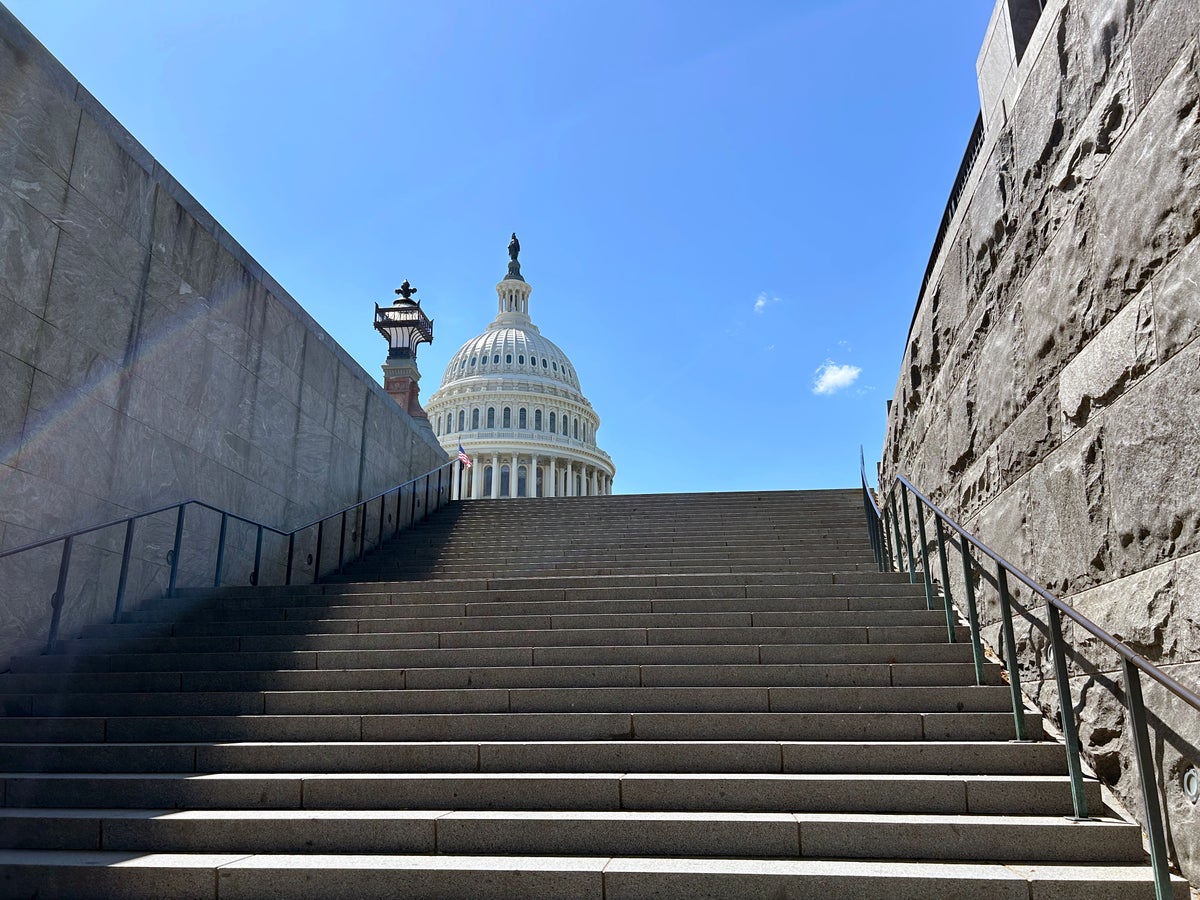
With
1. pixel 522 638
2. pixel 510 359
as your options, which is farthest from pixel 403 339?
pixel 510 359

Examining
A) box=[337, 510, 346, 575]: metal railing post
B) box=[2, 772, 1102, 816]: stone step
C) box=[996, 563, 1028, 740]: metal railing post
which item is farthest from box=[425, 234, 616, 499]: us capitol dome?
box=[996, 563, 1028, 740]: metal railing post

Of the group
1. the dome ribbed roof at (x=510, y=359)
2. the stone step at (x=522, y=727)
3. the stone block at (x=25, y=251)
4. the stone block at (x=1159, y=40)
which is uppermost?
the dome ribbed roof at (x=510, y=359)

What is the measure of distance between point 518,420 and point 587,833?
8252cm

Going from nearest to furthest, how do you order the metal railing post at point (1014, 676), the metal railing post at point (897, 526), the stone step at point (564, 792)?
the stone step at point (564, 792), the metal railing post at point (1014, 676), the metal railing post at point (897, 526)

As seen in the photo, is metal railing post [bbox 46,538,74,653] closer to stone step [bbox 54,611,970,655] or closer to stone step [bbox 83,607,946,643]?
stone step [bbox 54,611,970,655]

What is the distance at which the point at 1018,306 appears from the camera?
5.67m

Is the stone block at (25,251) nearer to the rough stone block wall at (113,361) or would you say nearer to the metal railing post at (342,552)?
the rough stone block wall at (113,361)

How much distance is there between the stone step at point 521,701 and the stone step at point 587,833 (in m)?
1.20

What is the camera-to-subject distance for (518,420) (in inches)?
3408

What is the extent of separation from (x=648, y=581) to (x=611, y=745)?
372 cm

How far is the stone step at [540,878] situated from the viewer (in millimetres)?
3861

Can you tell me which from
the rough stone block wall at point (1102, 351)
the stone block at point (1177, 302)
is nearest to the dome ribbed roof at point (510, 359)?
the rough stone block wall at point (1102, 351)

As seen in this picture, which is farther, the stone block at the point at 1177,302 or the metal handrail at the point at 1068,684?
the stone block at the point at 1177,302

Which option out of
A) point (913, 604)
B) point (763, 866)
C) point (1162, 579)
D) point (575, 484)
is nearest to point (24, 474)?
point (763, 866)
